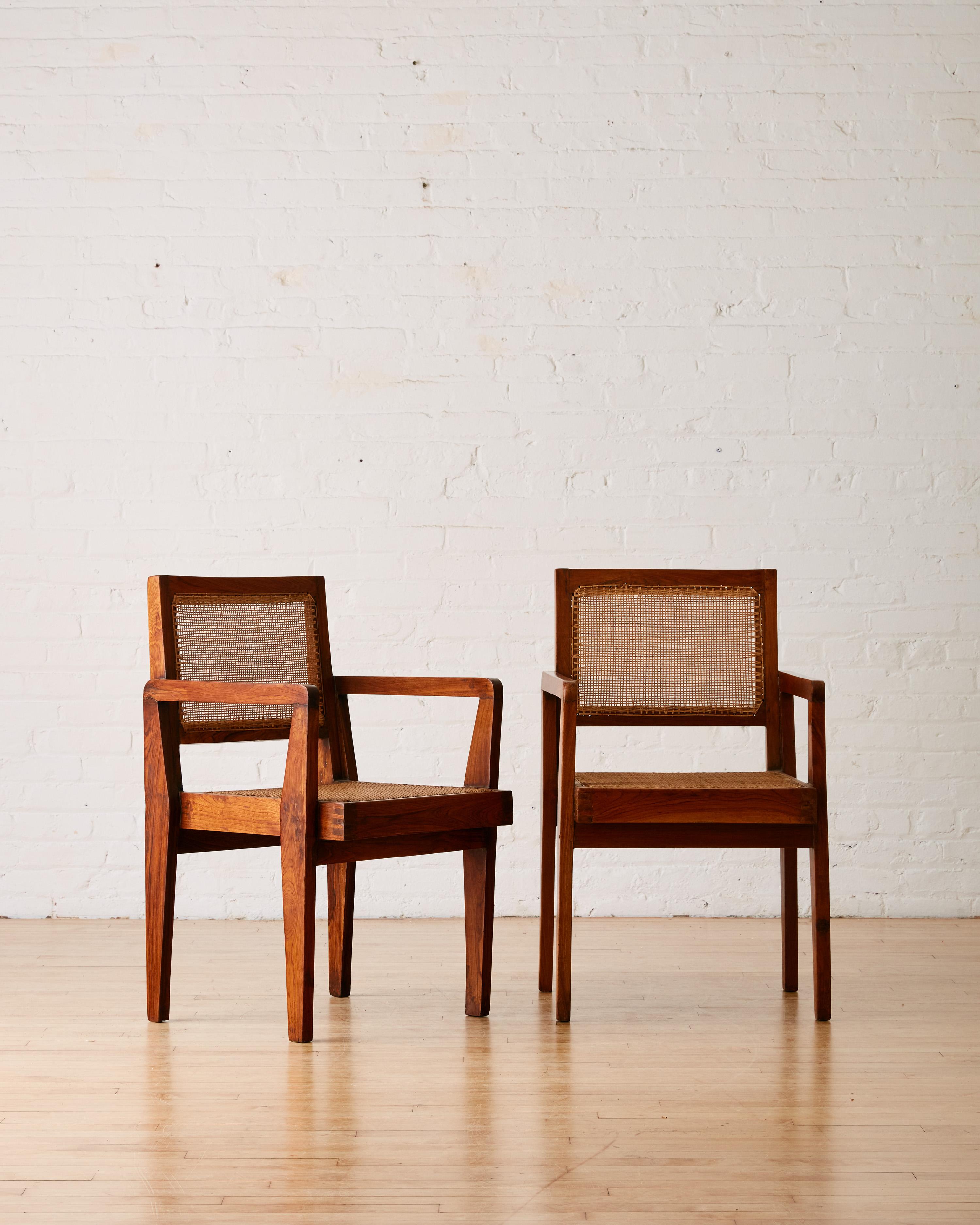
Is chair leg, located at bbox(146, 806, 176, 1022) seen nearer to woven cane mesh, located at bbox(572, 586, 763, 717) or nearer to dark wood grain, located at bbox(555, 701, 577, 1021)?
dark wood grain, located at bbox(555, 701, 577, 1021)

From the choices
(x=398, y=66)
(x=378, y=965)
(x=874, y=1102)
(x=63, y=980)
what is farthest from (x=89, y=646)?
(x=874, y=1102)

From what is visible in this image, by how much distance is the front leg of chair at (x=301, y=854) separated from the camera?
2.32m

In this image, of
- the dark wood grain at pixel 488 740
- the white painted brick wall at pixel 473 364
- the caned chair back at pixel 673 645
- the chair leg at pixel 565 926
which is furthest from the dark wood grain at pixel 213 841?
the white painted brick wall at pixel 473 364

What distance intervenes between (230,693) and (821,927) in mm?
1220

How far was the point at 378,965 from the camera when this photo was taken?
3027 mm

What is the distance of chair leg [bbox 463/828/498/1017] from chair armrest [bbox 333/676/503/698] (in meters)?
0.30

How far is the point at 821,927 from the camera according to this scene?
8.24ft

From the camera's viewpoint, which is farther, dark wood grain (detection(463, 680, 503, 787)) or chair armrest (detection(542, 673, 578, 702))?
dark wood grain (detection(463, 680, 503, 787))

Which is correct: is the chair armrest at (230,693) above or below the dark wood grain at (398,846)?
above

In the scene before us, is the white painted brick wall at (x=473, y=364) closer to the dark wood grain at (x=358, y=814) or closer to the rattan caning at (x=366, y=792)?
the rattan caning at (x=366, y=792)

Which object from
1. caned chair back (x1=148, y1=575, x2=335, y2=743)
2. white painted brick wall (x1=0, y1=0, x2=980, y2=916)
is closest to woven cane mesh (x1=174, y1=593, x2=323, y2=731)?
caned chair back (x1=148, y1=575, x2=335, y2=743)

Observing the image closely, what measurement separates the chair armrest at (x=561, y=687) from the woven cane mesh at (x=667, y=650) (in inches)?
4.0

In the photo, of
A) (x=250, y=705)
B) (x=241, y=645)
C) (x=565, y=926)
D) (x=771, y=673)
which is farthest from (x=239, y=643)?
(x=771, y=673)

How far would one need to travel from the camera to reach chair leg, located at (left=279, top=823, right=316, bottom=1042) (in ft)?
7.62
